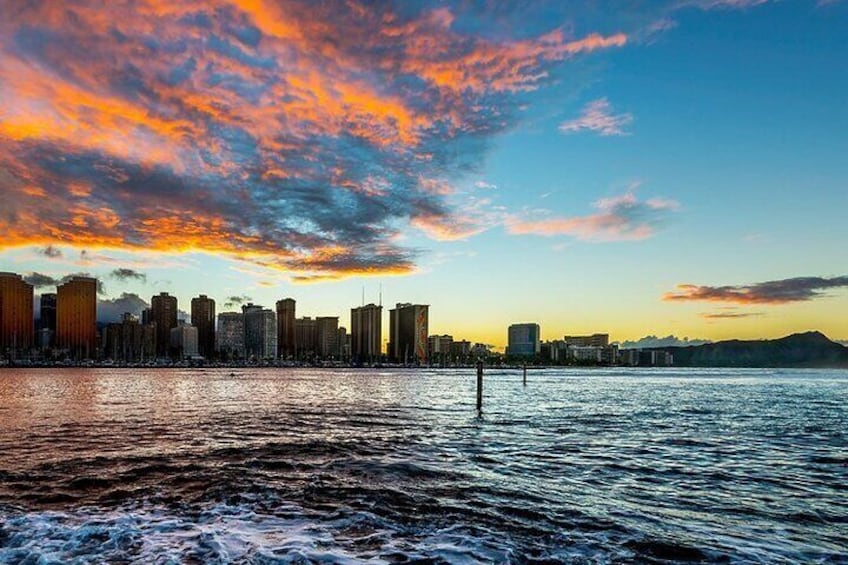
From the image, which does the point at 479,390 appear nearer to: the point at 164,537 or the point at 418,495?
the point at 418,495

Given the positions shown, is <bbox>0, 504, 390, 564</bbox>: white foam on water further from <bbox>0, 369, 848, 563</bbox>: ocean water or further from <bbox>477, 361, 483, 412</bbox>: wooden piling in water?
<bbox>477, 361, 483, 412</bbox>: wooden piling in water

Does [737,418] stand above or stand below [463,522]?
below

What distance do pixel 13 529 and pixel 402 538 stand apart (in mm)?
9821

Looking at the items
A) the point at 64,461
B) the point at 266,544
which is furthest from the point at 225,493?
the point at 64,461

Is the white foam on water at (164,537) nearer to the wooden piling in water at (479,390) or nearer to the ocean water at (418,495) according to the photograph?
the ocean water at (418,495)

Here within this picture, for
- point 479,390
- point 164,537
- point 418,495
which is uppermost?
point 164,537

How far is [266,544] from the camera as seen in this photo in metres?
13.2

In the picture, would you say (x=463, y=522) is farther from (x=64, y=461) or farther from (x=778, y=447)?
(x=778, y=447)

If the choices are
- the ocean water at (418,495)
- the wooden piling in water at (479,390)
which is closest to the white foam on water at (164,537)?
the ocean water at (418,495)

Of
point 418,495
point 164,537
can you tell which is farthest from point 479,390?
point 164,537

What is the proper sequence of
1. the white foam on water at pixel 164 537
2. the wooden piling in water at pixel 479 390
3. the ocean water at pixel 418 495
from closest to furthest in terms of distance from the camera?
1. the white foam on water at pixel 164 537
2. the ocean water at pixel 418 495
3. the wooden piling in water at pixel 479 390

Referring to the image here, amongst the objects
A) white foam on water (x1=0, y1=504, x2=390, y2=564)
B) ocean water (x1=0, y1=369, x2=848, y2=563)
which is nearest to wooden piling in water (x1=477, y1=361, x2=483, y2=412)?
ocean water (x1=0, y1=369, x2=848, y2=563)

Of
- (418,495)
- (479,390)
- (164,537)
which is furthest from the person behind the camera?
(479,390)

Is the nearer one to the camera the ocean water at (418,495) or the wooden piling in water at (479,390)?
Result: the ocean water at (418,495)
